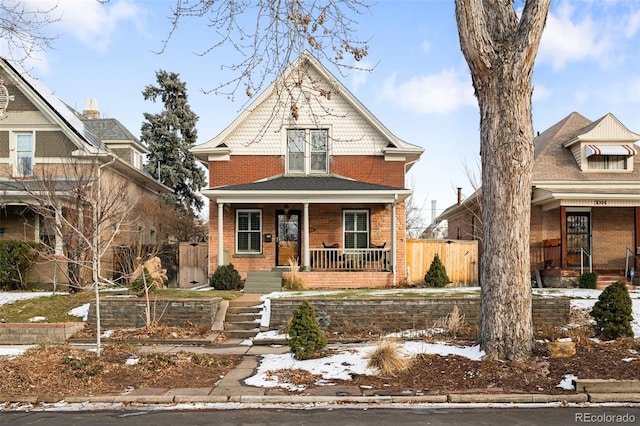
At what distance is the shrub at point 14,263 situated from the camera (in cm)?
1892

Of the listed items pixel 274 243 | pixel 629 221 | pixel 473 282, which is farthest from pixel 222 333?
pixel 629 221

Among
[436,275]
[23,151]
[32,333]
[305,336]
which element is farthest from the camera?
[23,151]

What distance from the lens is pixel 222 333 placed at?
535 inches

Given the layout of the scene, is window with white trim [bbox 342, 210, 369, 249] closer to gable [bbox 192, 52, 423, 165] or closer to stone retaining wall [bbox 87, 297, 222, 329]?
gable [bbox 192, 52, 423, 165]

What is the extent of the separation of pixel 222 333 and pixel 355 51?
7.70 m

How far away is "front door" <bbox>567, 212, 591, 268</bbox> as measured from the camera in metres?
21.4

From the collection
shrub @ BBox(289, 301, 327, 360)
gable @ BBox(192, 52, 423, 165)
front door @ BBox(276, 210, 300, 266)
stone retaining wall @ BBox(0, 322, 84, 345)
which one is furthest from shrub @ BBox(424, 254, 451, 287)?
stone retaining wall @ BBox(0, 322, 84, 345)

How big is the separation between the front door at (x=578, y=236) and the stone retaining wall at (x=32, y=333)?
17510 millimetres

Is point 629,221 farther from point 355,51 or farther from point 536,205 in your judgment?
point 355,51

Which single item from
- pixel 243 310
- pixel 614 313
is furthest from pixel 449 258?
pixel 614 313

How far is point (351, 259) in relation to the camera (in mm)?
19922

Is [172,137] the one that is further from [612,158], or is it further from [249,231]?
[612,158]

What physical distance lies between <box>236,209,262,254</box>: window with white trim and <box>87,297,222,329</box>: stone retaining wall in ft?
22.1

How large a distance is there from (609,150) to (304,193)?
12.0 meters
